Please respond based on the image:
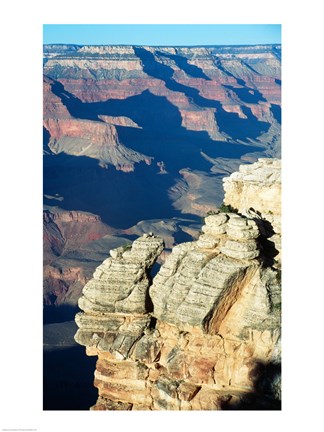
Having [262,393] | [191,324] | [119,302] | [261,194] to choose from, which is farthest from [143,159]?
[262,393]

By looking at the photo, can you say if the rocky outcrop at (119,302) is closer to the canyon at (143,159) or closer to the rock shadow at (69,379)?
the canyon at (143,159)

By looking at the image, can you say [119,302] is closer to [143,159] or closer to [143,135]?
[143,159]

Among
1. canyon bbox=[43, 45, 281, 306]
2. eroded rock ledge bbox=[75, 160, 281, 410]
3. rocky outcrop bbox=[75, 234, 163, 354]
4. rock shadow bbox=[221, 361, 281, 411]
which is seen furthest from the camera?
canyon bbox=[43, 45, 281, 306]

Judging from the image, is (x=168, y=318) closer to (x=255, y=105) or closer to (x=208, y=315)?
(x=208, y=315)

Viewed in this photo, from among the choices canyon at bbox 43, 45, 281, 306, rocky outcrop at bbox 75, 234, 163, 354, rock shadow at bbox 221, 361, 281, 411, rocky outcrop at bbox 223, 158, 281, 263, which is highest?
canyon at bbox 43, 45, 281, 306

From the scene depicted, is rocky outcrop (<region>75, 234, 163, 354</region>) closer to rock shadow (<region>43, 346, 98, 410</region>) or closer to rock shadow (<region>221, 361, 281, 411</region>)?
rock shadow (<region>221, 361, 281, 411</region>)

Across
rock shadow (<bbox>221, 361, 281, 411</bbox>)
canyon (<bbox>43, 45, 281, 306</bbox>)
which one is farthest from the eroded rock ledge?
canyon (<bbox>43, 45, 281, 306</bbox>)

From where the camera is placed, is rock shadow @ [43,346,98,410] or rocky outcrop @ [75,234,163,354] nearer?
rocky outcrop @ [75,234,163,354]

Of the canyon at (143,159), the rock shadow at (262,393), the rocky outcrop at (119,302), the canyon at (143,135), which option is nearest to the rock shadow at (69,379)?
the canyon at (143,159)
